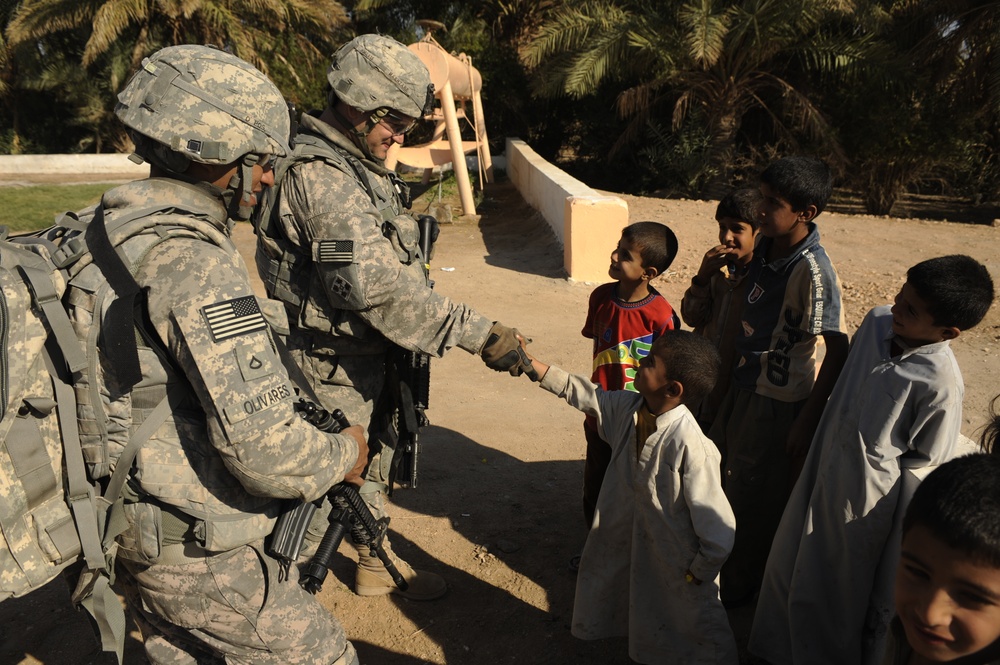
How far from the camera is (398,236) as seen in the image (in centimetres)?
297

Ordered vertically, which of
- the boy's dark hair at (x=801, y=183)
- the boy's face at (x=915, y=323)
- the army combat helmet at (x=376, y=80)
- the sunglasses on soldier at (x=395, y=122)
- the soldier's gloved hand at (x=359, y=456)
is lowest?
the soldier's gloved hand at (x=359, y=456)

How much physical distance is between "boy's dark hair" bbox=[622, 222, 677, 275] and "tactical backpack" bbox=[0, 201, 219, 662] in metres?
1.98

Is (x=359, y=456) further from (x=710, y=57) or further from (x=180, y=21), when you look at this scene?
(x=180, y=21)

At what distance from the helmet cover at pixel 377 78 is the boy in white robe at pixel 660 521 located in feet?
4.05

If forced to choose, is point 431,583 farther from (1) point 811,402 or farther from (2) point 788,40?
(2) point 788,40

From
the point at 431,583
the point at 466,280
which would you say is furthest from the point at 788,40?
the point at 431,583

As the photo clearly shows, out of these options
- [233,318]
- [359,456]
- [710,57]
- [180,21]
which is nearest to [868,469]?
[359,456]

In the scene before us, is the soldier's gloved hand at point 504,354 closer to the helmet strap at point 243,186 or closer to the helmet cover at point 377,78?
the helmet cover at point 377,78

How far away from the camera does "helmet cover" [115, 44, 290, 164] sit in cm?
196

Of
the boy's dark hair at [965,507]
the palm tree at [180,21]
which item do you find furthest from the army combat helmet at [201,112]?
the palm tree at [180,21]

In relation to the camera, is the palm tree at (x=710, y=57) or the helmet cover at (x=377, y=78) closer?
the helmet cover at (x=377, y=78)

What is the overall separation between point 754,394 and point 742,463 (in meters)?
0.29

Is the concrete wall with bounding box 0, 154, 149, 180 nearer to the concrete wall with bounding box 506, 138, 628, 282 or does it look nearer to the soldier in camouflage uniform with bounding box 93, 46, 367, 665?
the concrete wall with bounding box 506, 138, 628, 282

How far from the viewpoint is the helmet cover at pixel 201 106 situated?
1.96 metres
